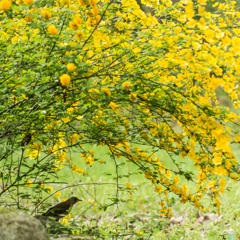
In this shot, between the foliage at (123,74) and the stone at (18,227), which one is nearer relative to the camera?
the stone at (18,227)

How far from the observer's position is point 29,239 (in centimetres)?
109

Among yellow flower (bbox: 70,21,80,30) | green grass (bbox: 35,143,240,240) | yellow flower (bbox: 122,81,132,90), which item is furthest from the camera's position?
green grass (bbox: 35,143,240,240)

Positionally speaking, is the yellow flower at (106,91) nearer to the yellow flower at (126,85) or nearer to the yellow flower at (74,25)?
the yellow flower at (126,85)

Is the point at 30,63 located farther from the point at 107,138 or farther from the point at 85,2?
the point at 107,138

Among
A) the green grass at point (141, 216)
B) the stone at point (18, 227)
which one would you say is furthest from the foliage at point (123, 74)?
the green grass at point (141, 216)

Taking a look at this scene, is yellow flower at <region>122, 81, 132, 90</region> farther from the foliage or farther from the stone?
the stone

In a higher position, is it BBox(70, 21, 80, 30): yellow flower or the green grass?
BBox(70, 21, 80, 30): yellow flower

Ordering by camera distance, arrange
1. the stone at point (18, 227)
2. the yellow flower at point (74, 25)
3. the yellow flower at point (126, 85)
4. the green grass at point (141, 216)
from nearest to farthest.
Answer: the stone at point (18, 227) < the yellow flower at point (74, 25) < the yellow flower at point (126, 85) < the green grass at point (141, 216)

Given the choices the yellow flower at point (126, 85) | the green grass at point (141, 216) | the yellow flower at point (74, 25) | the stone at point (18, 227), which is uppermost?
the yellow flower at point (74, 25)

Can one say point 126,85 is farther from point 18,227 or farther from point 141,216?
point 141,216

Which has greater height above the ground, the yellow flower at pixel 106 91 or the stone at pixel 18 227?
the yellow flower at pixel 106 91

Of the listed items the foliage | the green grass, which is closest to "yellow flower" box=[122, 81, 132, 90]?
the foliage

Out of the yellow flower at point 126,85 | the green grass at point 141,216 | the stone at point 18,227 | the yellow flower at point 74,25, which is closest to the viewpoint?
the stone at point 18,227

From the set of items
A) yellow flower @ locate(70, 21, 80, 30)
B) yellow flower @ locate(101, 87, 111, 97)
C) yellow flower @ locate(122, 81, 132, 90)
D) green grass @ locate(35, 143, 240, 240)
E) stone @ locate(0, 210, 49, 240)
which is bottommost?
green grass @ locate(35, 143, 240, 240)
